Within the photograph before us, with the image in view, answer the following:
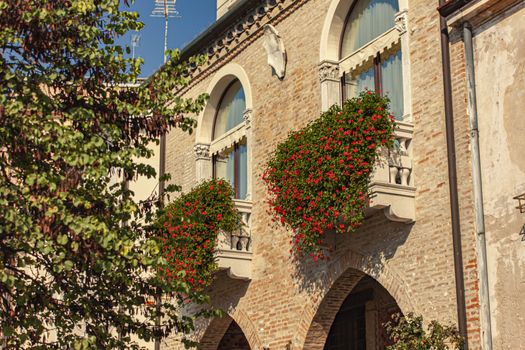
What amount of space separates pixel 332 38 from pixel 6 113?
297 inches

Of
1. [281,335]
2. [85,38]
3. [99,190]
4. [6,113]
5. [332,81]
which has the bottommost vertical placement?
[281,335]

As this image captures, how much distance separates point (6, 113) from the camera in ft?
33.2

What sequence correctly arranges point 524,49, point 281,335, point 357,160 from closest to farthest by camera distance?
point 524,49 → point 357,160 → point 281,335

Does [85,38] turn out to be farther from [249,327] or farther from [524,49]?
[249,327]

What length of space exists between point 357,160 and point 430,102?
1410 mm

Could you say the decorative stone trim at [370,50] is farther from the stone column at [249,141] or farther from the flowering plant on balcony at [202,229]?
the flowering plant on balcony at [202,229]

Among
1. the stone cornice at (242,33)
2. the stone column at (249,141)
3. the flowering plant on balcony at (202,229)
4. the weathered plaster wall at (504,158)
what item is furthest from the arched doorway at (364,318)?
the weathered plaster wall at (504,158)

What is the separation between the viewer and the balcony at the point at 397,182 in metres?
13.2

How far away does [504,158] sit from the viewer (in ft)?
39.4

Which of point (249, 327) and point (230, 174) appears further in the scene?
point (230, 174)

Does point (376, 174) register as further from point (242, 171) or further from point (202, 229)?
point (242, 171)

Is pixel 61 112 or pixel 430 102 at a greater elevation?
pixel 430 102

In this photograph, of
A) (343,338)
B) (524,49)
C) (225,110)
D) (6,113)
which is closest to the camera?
(6,113)

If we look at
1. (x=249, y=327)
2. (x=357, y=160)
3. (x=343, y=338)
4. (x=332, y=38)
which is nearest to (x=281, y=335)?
(x=249, y=327)
